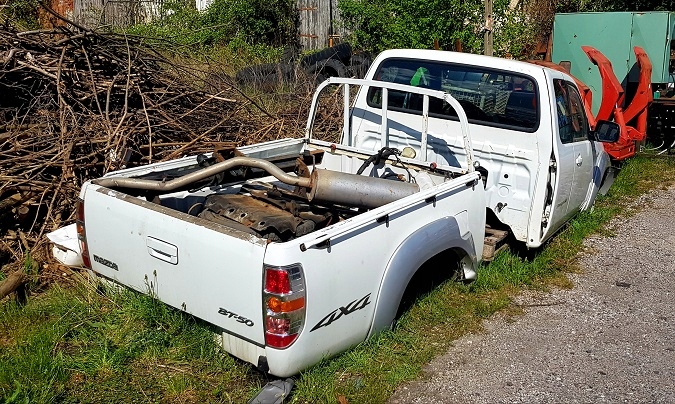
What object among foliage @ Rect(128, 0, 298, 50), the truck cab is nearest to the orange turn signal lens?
the truck cab

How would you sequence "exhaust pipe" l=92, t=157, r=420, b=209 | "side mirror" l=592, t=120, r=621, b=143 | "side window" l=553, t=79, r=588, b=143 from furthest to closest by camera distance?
"side mirror" l=592, t=120, r=621, b=143 < "side window" l=553, t=79, r=588, b=143 < "exhaust pipe" l=92, t=157, r=420, b=209

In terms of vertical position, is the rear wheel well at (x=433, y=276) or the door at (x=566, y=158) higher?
the door at (x=566, y=158)

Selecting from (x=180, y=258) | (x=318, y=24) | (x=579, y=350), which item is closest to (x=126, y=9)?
(x=318, y=24)

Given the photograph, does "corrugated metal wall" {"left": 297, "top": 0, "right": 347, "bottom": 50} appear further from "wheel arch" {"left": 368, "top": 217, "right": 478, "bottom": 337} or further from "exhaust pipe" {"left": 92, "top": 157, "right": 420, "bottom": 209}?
"wheel arch" {"left": 368, "top": 217, "right": 478, "bottom": 337}

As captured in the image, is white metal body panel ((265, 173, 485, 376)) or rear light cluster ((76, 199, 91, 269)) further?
rear light cluster ((76, 199, 91, 269))

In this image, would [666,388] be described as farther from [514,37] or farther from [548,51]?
[514,37]

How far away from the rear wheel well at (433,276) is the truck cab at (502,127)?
0.72 meters

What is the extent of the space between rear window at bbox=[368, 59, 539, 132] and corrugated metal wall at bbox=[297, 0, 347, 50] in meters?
12.4

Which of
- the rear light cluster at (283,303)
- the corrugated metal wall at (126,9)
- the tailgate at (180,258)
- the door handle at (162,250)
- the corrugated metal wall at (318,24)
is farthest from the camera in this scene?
the corrugated metal wall at (318,24)

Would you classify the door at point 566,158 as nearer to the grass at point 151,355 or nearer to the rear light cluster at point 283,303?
the grass at point 151,355

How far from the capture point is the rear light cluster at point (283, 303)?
347cm

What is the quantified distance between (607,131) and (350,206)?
2822 millimetres

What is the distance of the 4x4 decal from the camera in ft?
12.2

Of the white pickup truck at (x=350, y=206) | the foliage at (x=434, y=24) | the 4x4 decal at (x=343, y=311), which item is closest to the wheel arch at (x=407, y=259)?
the white pickup truck at (x=350, y=206)
